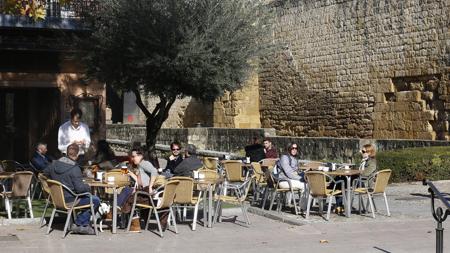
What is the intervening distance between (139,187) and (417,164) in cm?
804

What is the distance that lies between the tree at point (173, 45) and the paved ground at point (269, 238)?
4.26 metres

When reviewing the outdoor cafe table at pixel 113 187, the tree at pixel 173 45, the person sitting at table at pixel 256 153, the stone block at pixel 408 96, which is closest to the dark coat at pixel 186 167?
the outdoor cafe table at pixel 113 187

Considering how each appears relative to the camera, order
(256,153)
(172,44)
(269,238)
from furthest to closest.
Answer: (256,153)
(172,44)
(269,238)

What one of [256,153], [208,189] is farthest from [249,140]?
[208,189]

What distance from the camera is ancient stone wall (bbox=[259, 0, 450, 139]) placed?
22.8 meters

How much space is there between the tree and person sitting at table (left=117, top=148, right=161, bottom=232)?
463cm

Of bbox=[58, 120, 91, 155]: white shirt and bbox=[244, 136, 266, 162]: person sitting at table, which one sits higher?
bbox=[58, 120, 91, 155]: white shirt

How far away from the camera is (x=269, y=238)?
32.8ft

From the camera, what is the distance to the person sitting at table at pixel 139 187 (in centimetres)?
1017

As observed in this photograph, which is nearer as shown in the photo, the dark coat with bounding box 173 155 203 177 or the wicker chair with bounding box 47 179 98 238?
the wicker chair with bounding box 47 179 98 238

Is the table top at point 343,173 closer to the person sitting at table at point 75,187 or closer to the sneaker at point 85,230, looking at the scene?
the person sitting at table at point 75,187

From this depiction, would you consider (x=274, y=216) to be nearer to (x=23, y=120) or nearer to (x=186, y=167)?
(x=186, y=167)

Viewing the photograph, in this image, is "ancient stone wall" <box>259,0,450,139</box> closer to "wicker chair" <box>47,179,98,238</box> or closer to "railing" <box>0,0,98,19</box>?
"railing" <box>0,0,98,19</box>

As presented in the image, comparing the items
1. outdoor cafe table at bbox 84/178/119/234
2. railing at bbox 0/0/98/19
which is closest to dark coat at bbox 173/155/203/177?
outdoor cafe table at bbox 84/178/119/234
